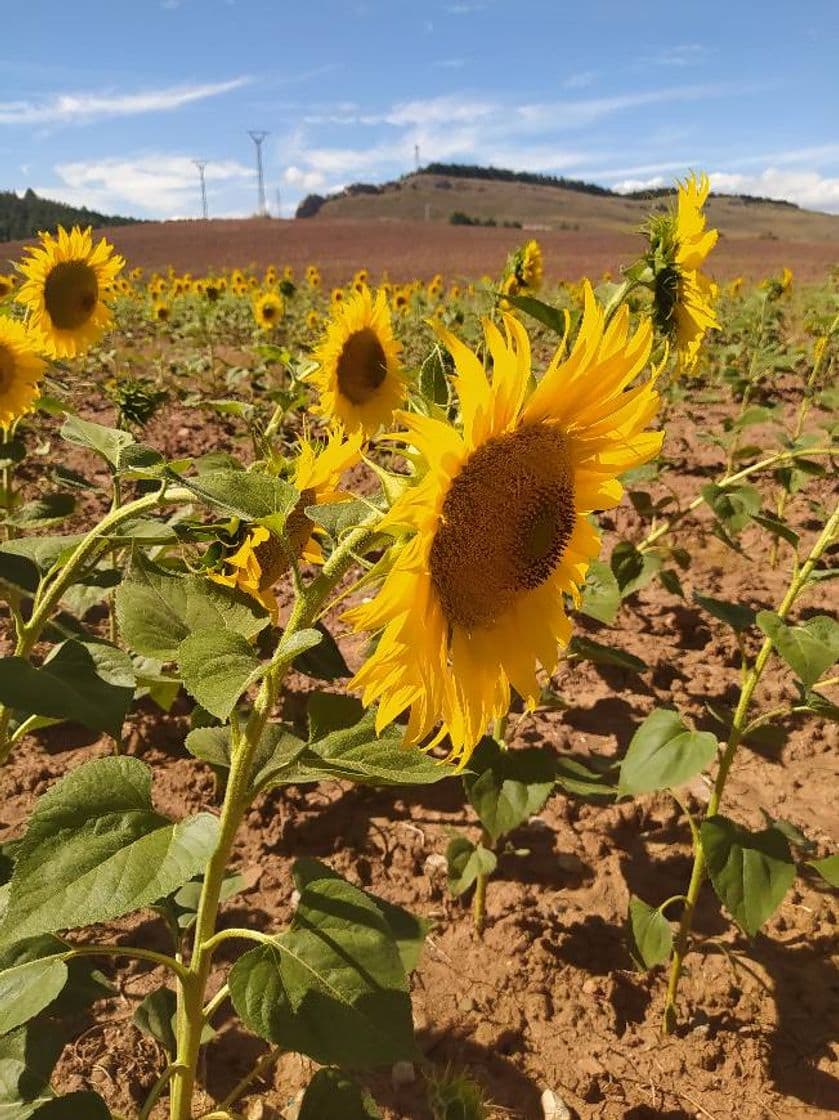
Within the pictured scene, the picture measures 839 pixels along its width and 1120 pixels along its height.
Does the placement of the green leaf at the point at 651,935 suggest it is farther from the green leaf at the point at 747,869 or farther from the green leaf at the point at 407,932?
the green leaf at the point at 407,932

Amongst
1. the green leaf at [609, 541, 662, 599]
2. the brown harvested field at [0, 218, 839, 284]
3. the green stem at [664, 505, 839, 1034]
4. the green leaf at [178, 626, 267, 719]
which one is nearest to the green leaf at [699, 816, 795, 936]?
the green stem at [664, 505, 839, 1034]

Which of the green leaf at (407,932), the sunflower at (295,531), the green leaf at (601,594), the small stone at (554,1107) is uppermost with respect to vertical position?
the sunflower at (295,531)

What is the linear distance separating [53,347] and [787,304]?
43.6 ft

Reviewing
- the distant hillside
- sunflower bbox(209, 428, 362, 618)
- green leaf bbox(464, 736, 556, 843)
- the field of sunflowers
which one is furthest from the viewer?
the distant hillside

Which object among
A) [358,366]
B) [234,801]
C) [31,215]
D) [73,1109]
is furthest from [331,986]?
[31,215]

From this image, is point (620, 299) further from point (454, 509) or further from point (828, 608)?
point (828, 608)

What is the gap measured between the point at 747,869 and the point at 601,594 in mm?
656

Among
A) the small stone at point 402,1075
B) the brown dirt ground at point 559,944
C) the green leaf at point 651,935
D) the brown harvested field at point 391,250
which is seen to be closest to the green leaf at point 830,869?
the green leaf at point 651,935

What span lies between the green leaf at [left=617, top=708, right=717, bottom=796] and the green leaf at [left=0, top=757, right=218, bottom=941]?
0.91 meters

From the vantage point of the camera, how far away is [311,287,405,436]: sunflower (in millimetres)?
2982

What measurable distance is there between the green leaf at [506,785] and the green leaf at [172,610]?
32.2 inches

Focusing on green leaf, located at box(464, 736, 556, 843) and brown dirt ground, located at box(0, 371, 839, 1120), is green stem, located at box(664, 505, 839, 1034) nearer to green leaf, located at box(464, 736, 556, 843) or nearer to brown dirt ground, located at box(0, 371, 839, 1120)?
brown dirt ground, located at box(0, 371, 839, 1120)

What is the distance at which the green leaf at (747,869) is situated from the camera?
1.54 m

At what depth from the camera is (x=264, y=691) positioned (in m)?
1.01
